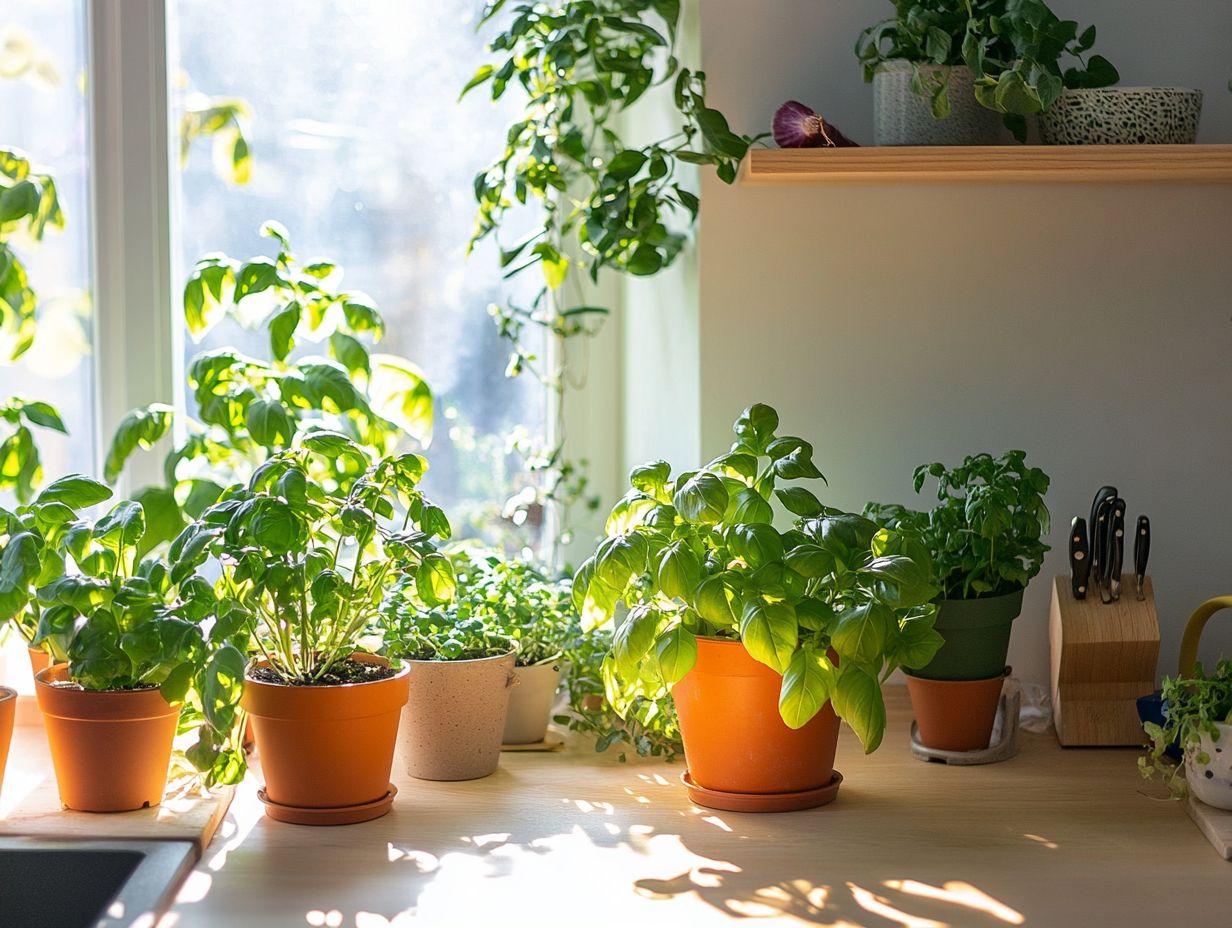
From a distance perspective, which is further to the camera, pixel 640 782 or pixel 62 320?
pixel 62 320

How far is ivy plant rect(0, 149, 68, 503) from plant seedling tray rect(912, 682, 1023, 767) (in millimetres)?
1058

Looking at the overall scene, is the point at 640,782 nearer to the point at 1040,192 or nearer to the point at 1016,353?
the point at 1016,353

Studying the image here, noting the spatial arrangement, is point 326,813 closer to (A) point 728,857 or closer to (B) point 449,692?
(B) point 449,692

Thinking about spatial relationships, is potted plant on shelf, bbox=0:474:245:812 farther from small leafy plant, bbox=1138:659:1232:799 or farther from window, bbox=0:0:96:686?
small leafy plant, bbox=1138:659:1232:799

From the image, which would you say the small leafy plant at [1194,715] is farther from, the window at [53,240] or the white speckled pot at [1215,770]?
the window at [53,240]

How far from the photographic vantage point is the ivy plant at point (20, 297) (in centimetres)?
150

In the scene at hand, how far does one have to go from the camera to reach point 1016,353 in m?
1.54

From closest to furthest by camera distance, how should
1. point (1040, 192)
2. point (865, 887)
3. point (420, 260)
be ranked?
point (865, 887) → point (1040, 192) → point (420, 260)

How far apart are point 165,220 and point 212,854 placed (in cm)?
90

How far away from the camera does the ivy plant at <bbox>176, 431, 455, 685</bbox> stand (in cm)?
120

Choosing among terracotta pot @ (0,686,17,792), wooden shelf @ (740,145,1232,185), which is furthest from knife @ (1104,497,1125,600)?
terracotta pot @ (0,686,17,792)

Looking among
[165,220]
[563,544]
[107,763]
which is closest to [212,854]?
[107,763]

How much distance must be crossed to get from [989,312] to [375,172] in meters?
0.85

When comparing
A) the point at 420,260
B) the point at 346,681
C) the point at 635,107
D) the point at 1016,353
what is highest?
the point at 635,107
